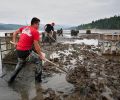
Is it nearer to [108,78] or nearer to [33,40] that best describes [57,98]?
[33,40]

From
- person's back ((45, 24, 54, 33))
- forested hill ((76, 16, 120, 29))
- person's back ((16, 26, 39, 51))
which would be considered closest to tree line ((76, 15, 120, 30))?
forested hill ((76, 16, 120, 29))

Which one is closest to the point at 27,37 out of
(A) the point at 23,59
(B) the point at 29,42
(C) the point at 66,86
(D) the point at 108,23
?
(B) the point at 29,42

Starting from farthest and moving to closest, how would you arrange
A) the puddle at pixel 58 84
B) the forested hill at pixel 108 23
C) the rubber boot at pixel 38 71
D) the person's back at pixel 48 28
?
1. the forested hill at pixel 108 23
2. the person's back at pixel 48 28
3. the rubber boot at pixel 38 71
4. the puddle at pixel 58 84

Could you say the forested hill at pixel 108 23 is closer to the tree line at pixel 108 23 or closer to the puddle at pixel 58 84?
the tree line at pixel 108 23

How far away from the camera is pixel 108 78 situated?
9.03 meters

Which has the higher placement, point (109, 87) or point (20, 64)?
point (20, 64)

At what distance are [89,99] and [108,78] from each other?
2.53 m

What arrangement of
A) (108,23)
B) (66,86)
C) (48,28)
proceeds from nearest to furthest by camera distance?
1. (66,86)
2. (48,28)
3. (108,23)

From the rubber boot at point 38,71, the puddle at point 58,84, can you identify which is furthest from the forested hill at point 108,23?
the rubber boot at point 38,71

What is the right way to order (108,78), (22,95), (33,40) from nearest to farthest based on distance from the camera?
(22,95), (33,40), (108,78)

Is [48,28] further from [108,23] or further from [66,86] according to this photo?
[108,23]

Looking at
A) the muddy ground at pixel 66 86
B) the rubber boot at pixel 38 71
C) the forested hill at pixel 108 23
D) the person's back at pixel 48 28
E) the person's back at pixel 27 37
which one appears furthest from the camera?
the forested hill at pixel 108 23

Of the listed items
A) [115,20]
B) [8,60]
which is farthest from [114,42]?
[115,20]

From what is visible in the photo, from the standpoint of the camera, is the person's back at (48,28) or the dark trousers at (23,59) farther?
the person's back at (48,28)
